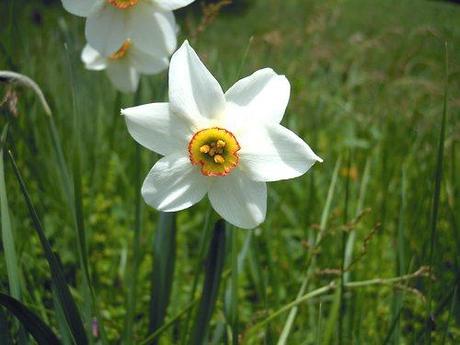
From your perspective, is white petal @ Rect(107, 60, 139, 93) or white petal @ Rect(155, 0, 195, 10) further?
white petal @ Rect(107, 60, 139, 93)

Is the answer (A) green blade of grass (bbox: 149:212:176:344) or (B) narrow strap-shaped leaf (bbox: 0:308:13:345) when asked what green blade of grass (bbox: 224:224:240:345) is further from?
(B) narrow strap-shaped leaf (bbox: 0:308:13:345)

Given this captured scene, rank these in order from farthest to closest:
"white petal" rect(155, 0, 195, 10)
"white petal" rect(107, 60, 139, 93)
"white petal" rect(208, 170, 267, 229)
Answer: "white petal" rect(107, 60, 139, 93), "white petal" rect(155, 0, 195, 10), "white petal" rect(208, 170, 267, 229)

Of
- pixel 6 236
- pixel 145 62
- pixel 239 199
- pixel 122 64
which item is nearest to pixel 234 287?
pixel 239 199

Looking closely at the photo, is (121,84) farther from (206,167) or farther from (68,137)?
(68,137)

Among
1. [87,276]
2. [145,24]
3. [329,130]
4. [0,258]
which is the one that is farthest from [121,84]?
[329,130]

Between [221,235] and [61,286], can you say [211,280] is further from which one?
[61,286]

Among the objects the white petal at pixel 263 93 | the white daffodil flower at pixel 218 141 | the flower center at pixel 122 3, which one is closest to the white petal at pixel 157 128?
the white daffodil flower at pixel 218 141

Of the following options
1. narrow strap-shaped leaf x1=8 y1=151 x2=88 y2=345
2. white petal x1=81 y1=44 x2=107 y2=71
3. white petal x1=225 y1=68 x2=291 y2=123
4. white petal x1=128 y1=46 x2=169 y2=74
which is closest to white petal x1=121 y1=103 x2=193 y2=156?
white petal x1=225 y1=68 x2=291 y2=123

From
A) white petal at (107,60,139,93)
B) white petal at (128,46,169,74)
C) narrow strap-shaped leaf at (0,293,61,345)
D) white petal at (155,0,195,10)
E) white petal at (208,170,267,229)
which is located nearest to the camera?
narrow strap-shaped leaf at (0,293,61,345)

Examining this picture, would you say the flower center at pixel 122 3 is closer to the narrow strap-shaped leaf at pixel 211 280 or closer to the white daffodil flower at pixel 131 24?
the white daffodil flower at pixel 131 24
